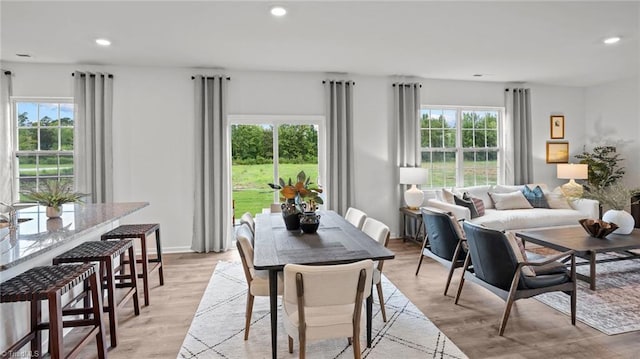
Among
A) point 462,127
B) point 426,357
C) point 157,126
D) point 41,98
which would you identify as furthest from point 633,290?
point 41,98

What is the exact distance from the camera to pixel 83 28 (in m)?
3.53

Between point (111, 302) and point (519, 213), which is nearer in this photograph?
point (111, 302)

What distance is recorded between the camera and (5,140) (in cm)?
460

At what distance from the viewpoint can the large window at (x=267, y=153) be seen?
534cm

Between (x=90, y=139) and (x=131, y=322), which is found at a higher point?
(x=90, y=139)

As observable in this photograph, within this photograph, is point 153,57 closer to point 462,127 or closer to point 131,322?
point 131,322

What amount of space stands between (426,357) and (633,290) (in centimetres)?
254

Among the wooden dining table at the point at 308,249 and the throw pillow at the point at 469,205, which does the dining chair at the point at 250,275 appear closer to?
the wooden dining table at the point at 308,249

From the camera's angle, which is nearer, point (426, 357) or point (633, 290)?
point (426, 357)

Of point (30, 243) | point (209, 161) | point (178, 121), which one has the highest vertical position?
point (178, 121)

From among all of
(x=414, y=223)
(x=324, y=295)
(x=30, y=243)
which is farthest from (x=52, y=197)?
(x=414, y=223)

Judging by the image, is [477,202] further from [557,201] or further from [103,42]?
[103,42]

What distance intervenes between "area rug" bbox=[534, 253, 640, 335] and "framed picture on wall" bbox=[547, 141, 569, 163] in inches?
112

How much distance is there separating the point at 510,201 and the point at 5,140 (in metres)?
7.22
